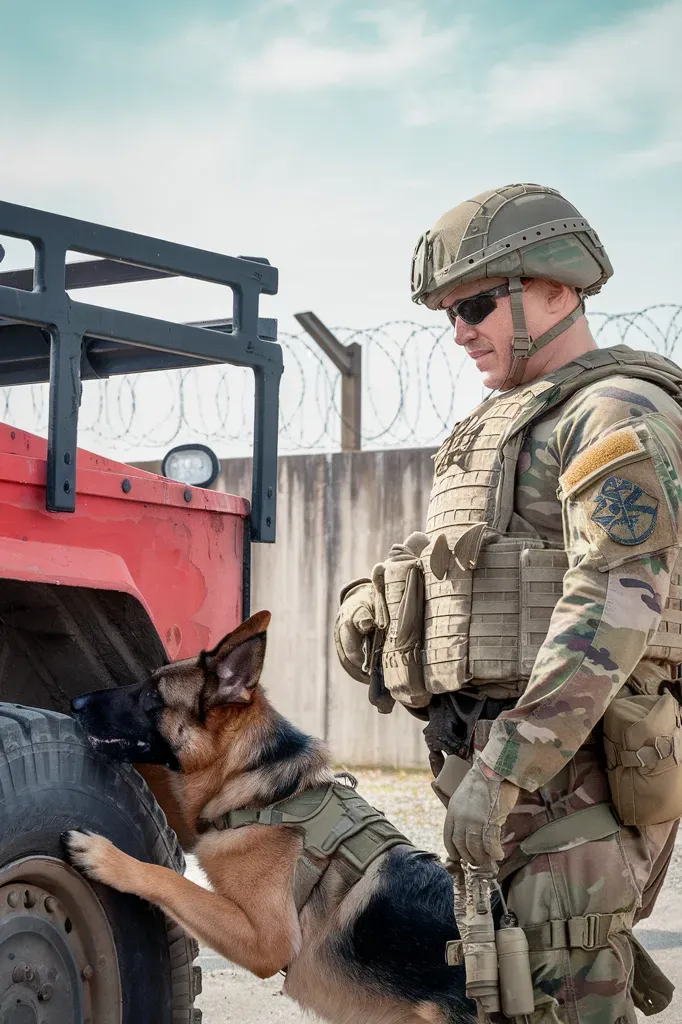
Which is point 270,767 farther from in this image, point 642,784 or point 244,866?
point 642,784

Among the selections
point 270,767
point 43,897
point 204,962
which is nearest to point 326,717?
point 204,962

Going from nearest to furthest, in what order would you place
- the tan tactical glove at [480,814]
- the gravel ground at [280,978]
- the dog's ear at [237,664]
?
the tan tactical glove at [480,814] → the dog's ear at [237,664] → the gravel ground at [280,978]

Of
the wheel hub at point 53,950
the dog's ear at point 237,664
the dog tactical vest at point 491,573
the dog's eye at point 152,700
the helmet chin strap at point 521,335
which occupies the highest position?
the helmet chin strap at point 521,335

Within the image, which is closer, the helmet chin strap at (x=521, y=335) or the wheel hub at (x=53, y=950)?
the wheel hub at (x=53, y=950)

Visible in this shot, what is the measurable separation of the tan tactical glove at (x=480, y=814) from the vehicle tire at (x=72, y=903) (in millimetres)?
794

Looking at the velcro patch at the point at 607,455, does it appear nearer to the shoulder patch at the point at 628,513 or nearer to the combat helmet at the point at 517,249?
the shoulder patch at the point at 628,513

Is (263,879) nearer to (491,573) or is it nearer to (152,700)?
(152,700)

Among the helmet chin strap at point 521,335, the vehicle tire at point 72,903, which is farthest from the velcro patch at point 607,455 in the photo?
the vehicle tire at point 72,903

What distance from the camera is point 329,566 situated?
9.47m

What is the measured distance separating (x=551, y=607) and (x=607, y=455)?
1.26 feet

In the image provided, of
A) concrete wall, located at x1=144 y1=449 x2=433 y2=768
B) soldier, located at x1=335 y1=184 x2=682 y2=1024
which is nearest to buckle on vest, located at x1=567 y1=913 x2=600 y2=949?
soldier, located at x1=335 y1=184 x2=682 y2=1024

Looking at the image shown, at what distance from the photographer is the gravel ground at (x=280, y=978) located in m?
3.95

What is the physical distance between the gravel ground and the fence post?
3.36 meters

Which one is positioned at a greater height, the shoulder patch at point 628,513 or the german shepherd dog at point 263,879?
the shoulder patch at point 628,513
